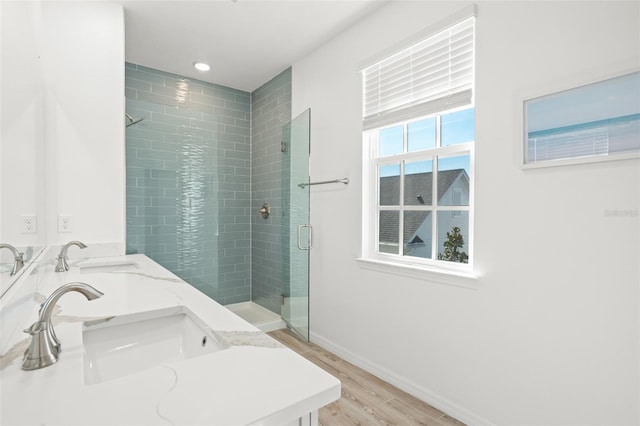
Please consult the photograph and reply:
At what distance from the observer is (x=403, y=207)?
2299mm

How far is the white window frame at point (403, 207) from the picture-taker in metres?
1.91

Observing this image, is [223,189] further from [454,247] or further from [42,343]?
[42,343]

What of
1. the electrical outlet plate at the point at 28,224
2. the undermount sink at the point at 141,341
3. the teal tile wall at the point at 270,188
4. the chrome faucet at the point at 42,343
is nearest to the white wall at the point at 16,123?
the electrical outlet plate at the point at 28,224

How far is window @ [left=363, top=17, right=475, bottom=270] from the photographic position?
1909 mm

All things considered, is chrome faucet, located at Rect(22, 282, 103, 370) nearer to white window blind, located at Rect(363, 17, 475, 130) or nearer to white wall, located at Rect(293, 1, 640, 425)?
white wall, located at Rect(293, 1, 640, 425)

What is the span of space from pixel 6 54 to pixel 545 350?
233 centimetres

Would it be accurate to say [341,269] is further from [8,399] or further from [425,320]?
[8,399]

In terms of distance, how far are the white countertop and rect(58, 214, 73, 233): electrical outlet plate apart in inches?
56.5

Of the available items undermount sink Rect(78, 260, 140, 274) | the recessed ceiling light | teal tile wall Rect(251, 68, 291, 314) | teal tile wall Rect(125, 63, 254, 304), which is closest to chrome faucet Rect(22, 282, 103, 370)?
undermount sink Rect(78, 260, 140, 274)

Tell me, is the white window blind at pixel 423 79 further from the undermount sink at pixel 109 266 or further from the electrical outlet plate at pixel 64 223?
the electrical outlet plate at pixel 64 223

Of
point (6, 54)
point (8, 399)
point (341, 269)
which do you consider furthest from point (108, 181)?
point (8, 399)

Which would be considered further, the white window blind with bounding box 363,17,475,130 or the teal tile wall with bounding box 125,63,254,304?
the teal tile wall with bounding box 125,63,254,304

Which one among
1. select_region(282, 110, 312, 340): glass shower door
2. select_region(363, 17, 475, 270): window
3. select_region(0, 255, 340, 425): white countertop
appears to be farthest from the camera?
select_region(282, 110, 312, 340): glass shower door

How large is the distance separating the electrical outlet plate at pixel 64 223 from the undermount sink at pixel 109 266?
1.05 feet
